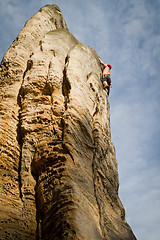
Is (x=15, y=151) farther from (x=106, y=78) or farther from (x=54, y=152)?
(x=106, y=78)

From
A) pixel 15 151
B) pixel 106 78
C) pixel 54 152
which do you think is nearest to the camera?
pixel 54 152

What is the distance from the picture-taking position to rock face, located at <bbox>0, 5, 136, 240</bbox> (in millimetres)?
3250

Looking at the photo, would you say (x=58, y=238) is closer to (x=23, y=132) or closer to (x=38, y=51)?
(x=23, y=132)

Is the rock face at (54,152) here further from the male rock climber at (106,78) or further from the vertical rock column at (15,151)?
the male rock climber at (106,78)

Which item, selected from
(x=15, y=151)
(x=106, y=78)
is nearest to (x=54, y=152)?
(x=15, y=151)

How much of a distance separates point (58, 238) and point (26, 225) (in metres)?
0.66

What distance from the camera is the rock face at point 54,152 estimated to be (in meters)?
3.25

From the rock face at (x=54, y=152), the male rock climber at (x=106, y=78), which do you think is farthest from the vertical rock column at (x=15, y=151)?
the male rock climber at (x=106, y=78)

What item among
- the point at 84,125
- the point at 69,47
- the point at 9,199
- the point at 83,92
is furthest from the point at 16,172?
the point at 69,47

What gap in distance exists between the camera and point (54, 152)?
12.6ft

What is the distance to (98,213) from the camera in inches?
144

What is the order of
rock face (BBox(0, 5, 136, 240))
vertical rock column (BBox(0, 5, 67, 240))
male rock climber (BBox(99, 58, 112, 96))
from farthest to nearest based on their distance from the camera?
male rock climber (BBox(99, 58, 112, 96)), vertical rock column (BBox(0, 5, 67, 240)), rock face (BBox(0, 5, 136, 240))

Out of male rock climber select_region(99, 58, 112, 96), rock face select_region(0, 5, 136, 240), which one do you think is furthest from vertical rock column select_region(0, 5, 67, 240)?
male rock climber select_region(99, 58, 112, 96)

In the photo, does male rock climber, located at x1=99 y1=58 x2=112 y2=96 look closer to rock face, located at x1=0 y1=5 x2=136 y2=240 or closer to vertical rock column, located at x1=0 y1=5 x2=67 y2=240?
rock face, located at x1=0 y1=5 x2=136 y2=240
